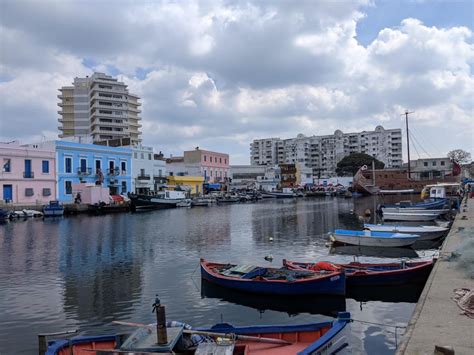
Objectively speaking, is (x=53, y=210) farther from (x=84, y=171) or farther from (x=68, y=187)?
(x=84, y=171)

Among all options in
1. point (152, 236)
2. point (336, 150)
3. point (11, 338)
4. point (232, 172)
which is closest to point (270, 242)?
point (152, 236)

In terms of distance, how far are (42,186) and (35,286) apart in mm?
39821

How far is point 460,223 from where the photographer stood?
26.9 m

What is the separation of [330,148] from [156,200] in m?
108

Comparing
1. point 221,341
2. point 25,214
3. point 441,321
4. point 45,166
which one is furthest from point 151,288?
point 45,166

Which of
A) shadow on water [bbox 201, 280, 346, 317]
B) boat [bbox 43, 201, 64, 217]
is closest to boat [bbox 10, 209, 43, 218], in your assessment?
boat [bbox 43, 201, 64, 217]

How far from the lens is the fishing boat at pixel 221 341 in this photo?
7883 mm

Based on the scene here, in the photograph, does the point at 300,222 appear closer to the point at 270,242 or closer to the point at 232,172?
the point at 270,242

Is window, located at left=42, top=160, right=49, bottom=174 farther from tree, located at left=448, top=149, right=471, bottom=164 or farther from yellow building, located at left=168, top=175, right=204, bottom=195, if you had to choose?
tree, located at left=448, top=149, right=471, bottom=164

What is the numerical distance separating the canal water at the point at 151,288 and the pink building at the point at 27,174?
20.1m

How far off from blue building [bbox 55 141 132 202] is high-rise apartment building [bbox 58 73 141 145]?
43874 millimetres

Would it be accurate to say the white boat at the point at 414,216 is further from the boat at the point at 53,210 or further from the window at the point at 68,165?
the window at the point at 68,165

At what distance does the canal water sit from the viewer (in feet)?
39.1

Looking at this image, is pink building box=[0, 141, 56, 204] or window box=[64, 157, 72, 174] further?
window box=[64, 157, 72, 174]
